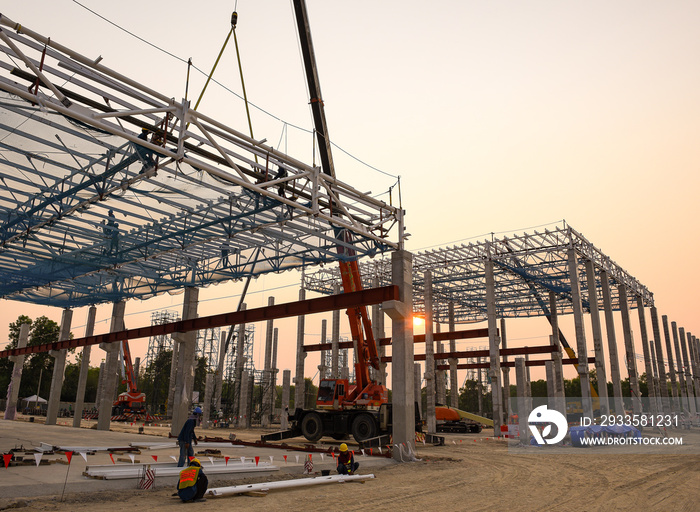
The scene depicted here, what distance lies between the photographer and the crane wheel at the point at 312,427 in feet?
83.9

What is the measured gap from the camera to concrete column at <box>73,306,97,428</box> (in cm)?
3447

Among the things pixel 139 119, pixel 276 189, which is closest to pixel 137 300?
pixel 276 189

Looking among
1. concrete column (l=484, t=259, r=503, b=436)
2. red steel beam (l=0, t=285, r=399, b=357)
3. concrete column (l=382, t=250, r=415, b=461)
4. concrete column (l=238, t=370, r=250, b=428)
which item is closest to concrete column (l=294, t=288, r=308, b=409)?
concrete column (l=238, t=370, r=250, b=428)

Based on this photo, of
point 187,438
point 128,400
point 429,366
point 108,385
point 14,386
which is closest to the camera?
point 187,438

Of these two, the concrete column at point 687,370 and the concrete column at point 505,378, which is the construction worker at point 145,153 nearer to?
the concrete column at point 505,378

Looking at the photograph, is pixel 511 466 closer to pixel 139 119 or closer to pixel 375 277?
pixel 139 119

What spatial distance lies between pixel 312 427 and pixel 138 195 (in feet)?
47.7

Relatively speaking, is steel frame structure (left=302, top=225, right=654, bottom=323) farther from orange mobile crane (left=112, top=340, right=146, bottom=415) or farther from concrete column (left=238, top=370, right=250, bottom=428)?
orange mobile crane (left=112, top=340, right=146, bottom=415)

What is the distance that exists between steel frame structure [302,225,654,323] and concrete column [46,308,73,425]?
19023 millimetres

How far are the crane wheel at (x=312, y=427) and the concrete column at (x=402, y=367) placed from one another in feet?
26.9

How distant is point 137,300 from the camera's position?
112ft

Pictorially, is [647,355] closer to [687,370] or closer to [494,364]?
[687,370]

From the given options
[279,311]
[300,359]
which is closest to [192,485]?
[279,311]

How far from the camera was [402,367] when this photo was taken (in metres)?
18.5
